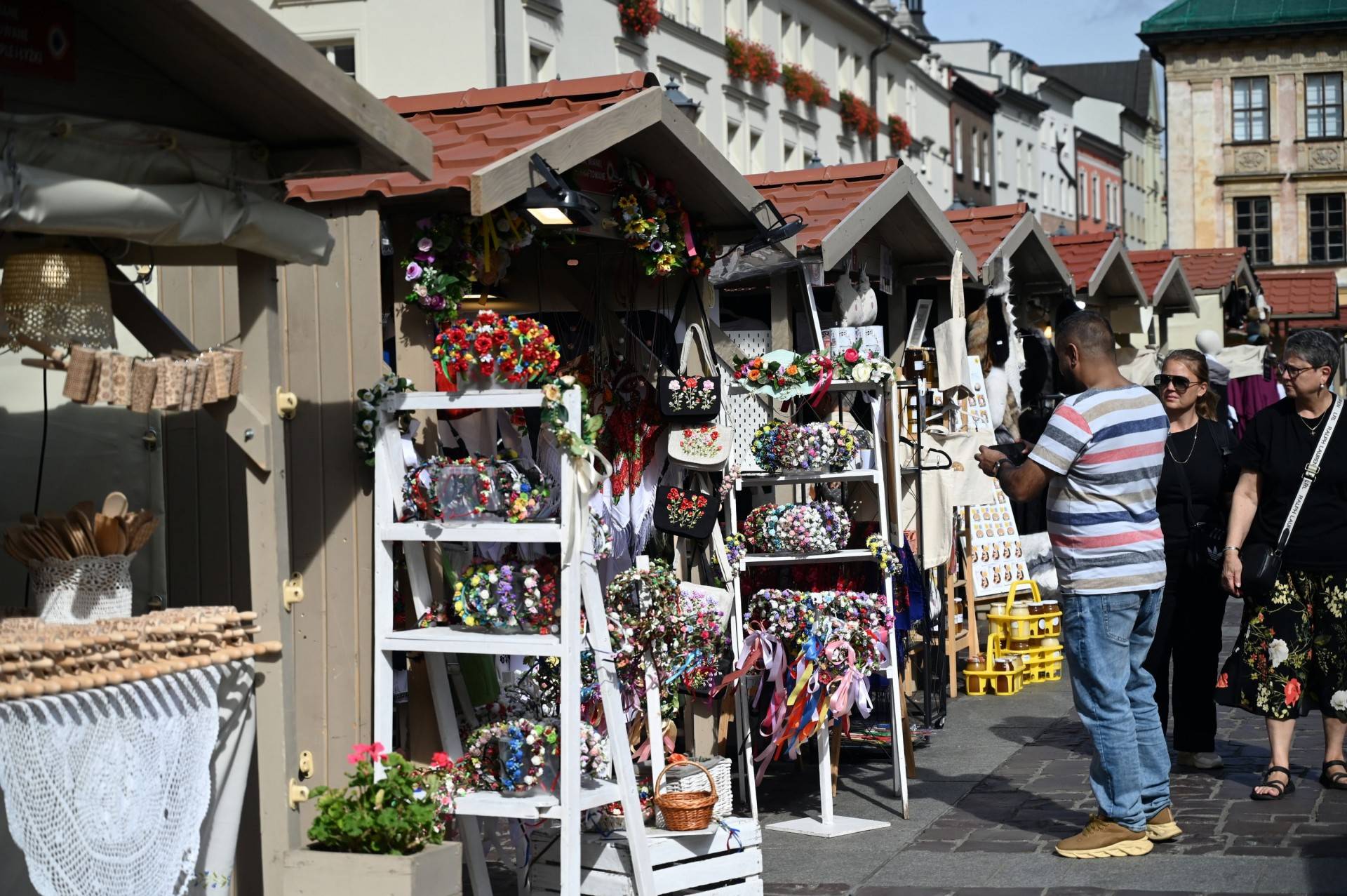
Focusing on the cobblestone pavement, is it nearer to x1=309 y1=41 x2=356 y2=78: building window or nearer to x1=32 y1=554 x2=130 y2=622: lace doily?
x1=32 y1=554 x2=130 y2=622: lace doily

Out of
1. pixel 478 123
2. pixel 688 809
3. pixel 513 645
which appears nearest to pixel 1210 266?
pixel 478 123

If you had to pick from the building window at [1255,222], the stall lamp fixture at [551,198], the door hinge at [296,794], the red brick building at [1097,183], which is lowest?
the door hinge at [296,794]

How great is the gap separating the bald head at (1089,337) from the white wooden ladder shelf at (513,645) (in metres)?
2.18

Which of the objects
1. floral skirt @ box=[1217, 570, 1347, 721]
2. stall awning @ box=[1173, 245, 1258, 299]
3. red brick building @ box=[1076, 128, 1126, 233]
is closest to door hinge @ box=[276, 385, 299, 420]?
floral skirt @ box=[1217, 570, 1347, 721]

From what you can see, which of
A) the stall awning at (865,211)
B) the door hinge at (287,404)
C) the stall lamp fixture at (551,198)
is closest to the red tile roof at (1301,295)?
the stall awning at (865,211)

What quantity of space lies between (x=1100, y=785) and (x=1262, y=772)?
65.1 inches

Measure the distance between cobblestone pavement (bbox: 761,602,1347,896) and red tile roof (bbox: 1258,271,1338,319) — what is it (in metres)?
16.5

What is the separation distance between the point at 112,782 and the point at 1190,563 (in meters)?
5.31

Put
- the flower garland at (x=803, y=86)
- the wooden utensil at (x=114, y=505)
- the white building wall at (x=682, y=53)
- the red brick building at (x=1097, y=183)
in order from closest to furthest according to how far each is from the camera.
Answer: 1. the wooden utensil at (x=114, y=505)
2. the white building wall at (x=682, y=53)
3. the flower garland at (x=803, y=86)
4. the red brick building at (x=1097, y=183)

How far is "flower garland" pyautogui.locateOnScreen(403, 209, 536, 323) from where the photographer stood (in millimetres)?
5906

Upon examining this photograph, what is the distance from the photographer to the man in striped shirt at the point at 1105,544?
6594 mm

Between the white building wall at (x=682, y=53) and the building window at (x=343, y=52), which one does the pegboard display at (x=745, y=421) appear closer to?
the white building wall at (x=682, y=53)

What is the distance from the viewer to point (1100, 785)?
6.79 m

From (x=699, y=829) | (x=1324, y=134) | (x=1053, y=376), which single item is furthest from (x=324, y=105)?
(x=1324, y=134)
